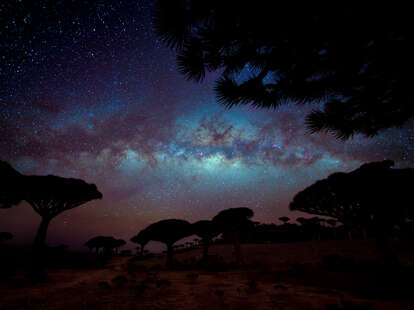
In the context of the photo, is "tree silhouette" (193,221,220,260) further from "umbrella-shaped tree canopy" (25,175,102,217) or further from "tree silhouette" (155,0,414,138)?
"tree silhouette" (155,0,414,138)

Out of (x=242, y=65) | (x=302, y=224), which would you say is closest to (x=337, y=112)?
(x=242, y=65)

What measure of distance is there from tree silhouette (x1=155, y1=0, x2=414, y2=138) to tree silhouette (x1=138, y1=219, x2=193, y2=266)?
63.1ft

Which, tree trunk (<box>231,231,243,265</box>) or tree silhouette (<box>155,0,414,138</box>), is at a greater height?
tree silhouette (<box>155,0,414,138</box>)

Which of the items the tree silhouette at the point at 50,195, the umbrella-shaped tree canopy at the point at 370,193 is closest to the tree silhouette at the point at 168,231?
the tree silhouette at the point at 50,195

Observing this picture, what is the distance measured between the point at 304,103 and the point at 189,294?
6.66 meters

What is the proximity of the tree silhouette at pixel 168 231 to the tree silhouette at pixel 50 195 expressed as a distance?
959cm

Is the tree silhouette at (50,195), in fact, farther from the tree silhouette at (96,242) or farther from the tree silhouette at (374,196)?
the tree silhouette at (96,242)

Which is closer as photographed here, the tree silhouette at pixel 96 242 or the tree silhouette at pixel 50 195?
the tree silhouette at pixel 50 195

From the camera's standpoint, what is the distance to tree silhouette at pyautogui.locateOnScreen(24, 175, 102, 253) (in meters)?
10.8

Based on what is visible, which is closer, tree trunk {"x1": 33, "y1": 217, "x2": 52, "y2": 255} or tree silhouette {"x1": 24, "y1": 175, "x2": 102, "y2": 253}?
tree trunk {"x1": 33, "y1": 217, "x2": 52, "y2": 255}

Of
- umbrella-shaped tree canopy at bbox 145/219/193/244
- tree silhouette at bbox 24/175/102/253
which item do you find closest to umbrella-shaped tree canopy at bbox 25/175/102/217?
tree silhouette at bbox 24/175/102/253

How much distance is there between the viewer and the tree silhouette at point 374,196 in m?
9.88

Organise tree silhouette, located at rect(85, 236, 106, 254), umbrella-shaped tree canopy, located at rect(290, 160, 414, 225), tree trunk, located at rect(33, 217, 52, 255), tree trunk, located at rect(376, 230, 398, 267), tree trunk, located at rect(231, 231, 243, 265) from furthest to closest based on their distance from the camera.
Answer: tree silhouette, located at rect(85, 236, 106, 254), tree trunk, located at rect(231, 231, 243, 265), tree trunk, located at rect(33, 217, 52, 255), umbrella-shaped tree canopy, located at rect(290, 160, 414, 225), tree trunk, located at rect(376, 230, 398, 267)

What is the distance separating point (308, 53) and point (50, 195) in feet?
49.4
